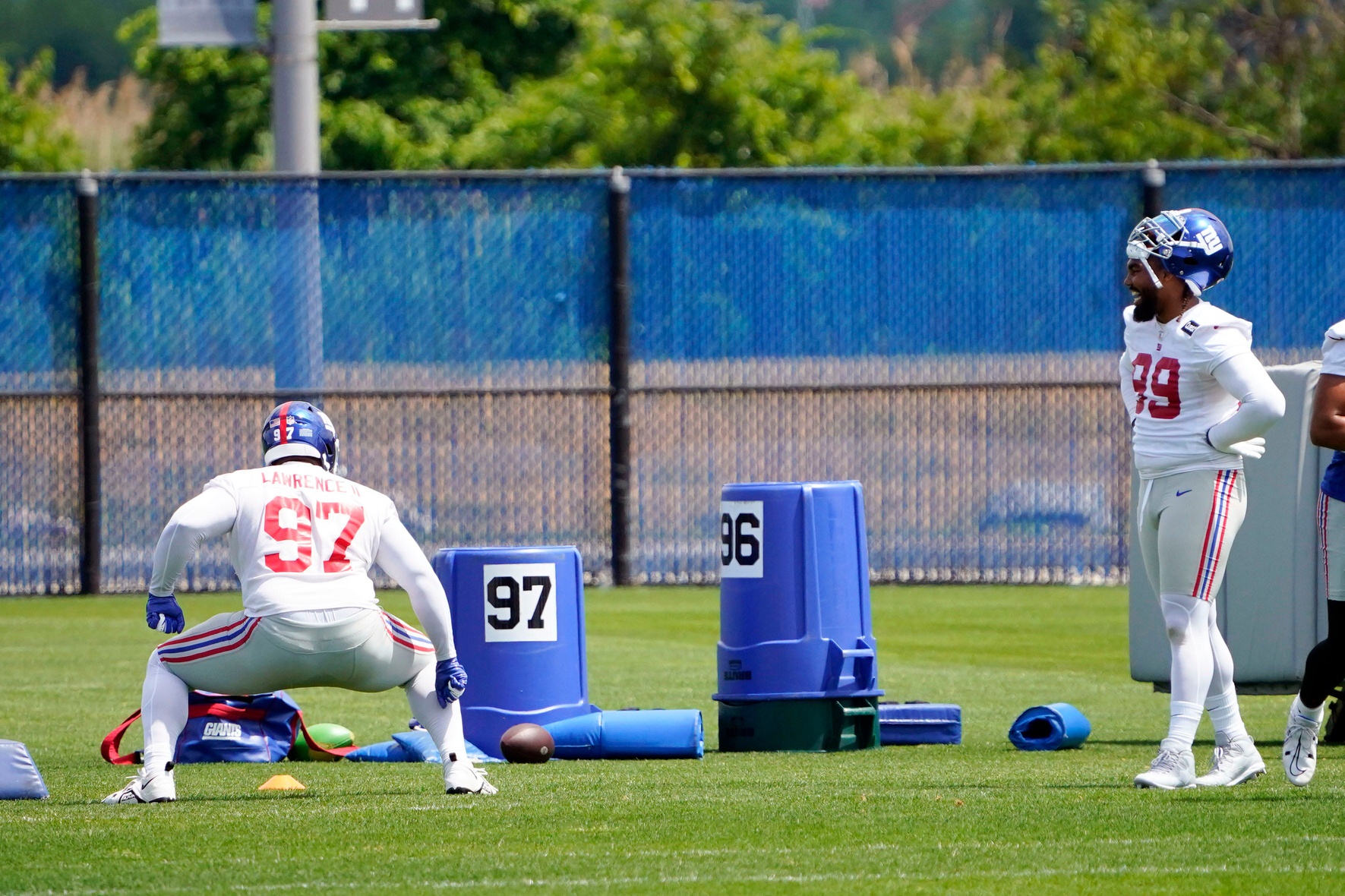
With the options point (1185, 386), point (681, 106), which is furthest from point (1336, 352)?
point (681, 106)

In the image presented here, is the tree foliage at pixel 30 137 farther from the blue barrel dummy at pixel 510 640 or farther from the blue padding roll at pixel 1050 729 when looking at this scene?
the blue padding roll at pixel 1050 729

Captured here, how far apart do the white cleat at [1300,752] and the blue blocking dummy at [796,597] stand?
1939 millimetres

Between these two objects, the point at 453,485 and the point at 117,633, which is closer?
the point at 117,633

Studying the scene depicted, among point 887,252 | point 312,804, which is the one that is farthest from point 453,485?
point 312,804

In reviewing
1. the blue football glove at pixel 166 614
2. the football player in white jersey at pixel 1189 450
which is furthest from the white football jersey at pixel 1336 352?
the blue football glove at pixel 166 614

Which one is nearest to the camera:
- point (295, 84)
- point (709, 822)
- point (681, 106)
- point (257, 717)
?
point (709, 822)

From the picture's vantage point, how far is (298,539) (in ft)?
22.5

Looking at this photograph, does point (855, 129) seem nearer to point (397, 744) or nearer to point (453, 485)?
point (453, 485)

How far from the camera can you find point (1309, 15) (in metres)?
31.0

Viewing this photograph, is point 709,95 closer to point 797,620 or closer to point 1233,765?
point 797,620

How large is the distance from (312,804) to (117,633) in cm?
651

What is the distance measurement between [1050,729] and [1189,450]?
74.0 inches

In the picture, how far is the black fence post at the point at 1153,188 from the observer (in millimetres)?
14805

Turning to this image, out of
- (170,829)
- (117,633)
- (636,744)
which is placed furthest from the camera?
(117,633)
